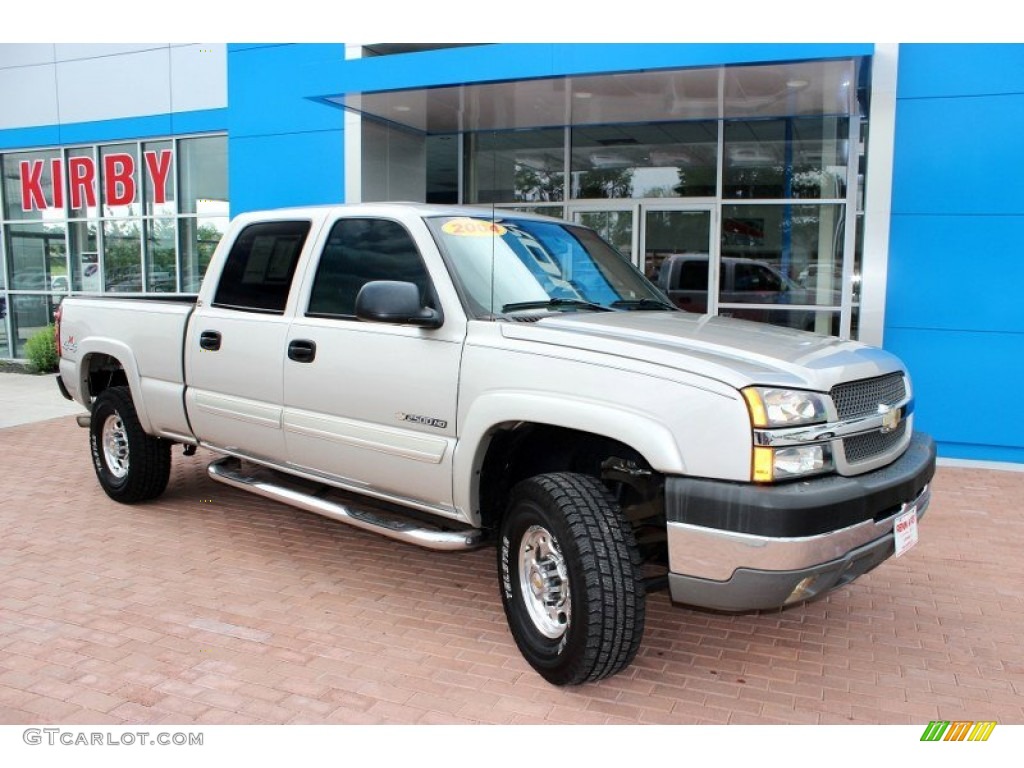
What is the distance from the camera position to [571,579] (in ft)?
11.2

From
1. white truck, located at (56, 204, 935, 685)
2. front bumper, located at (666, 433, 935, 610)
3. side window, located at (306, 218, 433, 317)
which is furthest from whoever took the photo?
side window, located at (306, 218, 433, 317)

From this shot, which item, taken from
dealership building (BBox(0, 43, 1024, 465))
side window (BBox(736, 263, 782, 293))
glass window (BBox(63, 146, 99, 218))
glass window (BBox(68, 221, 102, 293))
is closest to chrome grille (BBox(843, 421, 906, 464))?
dealership building (BBox(0, 43, 1024, 465))

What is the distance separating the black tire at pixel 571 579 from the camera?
336cm

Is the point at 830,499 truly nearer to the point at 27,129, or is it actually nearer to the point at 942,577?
the point at 942,577

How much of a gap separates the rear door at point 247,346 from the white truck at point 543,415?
2 cm

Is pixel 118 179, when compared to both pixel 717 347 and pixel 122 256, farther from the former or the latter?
pixel 717 347

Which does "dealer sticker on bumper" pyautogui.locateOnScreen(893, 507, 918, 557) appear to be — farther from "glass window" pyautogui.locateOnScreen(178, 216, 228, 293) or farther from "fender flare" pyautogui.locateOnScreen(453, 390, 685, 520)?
"glass window" pyautogui.locateOnScreen(178, 216, 228, 293)

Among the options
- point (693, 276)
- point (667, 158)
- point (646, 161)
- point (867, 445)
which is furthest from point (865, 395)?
point (646, 161)

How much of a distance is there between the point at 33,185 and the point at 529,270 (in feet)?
47.5

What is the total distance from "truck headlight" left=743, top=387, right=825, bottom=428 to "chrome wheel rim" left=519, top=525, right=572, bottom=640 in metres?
1.05

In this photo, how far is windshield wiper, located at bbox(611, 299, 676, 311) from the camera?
15.0 ft

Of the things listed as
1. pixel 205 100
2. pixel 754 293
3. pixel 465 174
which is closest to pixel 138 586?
pixel 754 293

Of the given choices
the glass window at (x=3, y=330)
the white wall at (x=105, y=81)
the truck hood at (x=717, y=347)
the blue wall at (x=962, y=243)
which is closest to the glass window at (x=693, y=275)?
the blue wall at (x=962, y=243)

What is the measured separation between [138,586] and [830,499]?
377 cm
